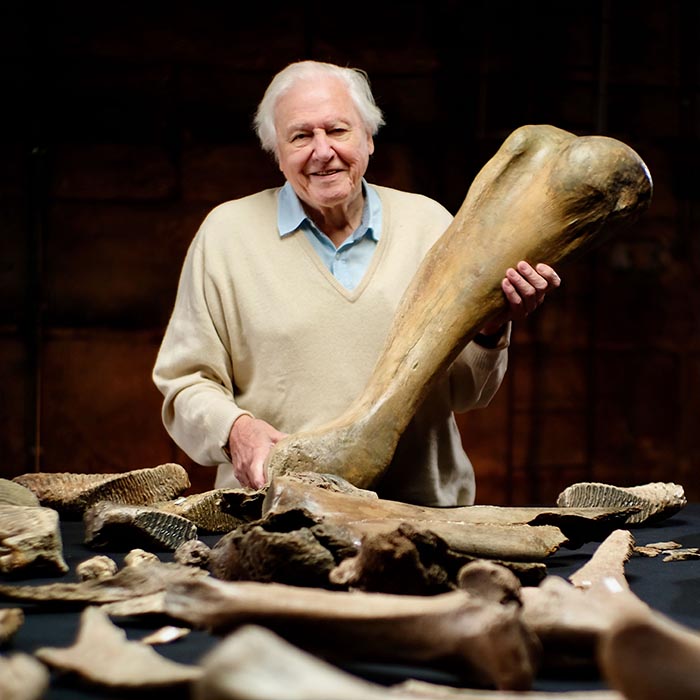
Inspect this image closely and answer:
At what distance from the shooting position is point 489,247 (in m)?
1.76

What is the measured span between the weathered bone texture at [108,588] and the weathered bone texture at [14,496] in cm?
45

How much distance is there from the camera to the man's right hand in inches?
68.4

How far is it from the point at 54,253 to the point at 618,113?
2.12 metres

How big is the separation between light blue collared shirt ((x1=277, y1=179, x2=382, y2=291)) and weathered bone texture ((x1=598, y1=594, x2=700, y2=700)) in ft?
5.12

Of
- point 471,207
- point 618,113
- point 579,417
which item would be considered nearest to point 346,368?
point 471,207

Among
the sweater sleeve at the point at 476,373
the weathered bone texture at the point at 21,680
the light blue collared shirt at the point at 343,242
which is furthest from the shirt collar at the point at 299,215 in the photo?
the weathered bone texture at the point at 21,680

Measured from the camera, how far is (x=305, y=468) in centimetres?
162

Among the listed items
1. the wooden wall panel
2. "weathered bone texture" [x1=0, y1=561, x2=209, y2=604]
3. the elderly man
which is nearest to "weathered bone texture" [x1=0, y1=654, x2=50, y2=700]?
"weathered bone texture" [x1=0, y1=561, x2=209, y2=604]

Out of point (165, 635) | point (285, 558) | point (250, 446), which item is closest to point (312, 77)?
point (250, 446)

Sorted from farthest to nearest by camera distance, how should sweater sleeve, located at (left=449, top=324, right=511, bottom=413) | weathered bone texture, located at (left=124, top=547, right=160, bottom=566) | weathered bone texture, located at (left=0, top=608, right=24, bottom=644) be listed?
sweater sleeve, located at (left=449, top=324, right=511, bottom=413) < weathered bone texture, located at (left=124, top=547, right=160, bottom=566) < weathered bone texture, located at (left=0, top=608, right=24, bottom=644)

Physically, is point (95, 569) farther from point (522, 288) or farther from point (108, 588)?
point (522, 288)

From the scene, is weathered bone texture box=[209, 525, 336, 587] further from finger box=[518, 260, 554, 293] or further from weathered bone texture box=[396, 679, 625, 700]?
finger box=[518, 260, 554, 293]

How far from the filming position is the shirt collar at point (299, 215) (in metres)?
2.20

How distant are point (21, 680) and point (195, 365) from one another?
140cm
